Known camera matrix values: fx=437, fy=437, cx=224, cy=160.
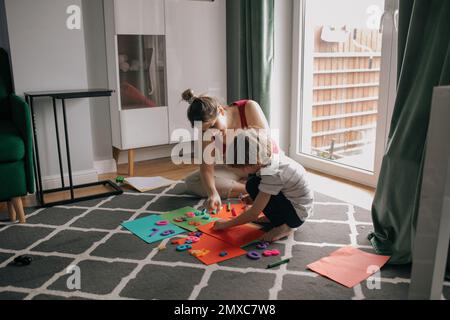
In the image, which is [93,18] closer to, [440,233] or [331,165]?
[331,165]

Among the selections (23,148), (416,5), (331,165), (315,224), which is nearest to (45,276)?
(23,148)

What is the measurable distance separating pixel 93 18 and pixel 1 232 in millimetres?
1553

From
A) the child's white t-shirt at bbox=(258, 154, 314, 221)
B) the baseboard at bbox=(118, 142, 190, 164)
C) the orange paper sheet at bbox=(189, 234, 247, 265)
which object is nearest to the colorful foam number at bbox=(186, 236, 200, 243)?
the orange paper sheet at bbox=(189, 234, 247, 265)

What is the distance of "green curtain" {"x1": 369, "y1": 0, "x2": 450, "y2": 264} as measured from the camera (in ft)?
5.44

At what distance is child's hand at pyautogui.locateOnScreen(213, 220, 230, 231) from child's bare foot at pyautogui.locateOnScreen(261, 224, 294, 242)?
0.58 ft

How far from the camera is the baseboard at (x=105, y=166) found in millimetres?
3145

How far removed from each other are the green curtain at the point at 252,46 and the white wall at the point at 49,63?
3.77 feet

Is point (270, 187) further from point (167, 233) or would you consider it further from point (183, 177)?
point (183, 177)

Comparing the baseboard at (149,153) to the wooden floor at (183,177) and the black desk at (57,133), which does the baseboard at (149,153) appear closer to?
the wooden floor at (183,177)

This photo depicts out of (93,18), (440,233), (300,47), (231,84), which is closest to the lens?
(440,233)

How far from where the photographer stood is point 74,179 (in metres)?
2.83

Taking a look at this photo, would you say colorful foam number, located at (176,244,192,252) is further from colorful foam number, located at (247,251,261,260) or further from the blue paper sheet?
colorful foam number, located at (247,251,261,260)

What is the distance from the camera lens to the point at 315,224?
86.0 inches

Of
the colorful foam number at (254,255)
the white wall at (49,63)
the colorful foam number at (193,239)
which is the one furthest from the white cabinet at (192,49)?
the colorful foam number at (254,255)
